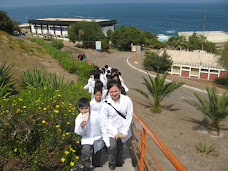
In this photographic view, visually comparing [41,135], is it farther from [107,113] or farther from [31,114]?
[107,113]

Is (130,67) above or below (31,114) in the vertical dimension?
below

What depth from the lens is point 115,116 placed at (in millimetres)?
3631

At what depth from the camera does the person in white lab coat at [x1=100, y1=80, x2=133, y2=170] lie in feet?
11.7

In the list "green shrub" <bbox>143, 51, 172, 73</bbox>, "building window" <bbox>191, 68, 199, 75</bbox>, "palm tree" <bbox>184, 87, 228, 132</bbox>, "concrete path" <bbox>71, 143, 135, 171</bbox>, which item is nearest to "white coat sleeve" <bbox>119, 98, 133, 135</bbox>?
"concrete path" <bbox>71, 143, 135, 171</bbox>

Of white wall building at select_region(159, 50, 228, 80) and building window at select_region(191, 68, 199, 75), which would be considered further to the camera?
building window at select_region(191, 68, 199, 75)

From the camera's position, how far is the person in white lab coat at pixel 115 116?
3570 millimetres

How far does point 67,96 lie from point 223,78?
81.2ft

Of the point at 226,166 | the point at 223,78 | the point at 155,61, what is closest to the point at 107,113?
the point at 226,166

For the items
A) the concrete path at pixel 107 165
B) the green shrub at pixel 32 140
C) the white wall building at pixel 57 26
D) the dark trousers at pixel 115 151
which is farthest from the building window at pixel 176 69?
the white wall building at pixel 57 26

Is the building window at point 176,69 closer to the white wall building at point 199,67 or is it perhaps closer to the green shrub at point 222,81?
the white wall building at point 199,67

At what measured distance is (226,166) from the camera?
269 inches

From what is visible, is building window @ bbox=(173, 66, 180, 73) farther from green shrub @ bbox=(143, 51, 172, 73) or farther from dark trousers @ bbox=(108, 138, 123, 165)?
dark trousers @ bbox=(108, 138, 123, 165)

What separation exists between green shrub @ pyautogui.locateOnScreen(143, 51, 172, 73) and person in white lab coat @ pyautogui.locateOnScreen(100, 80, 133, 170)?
70.5ft

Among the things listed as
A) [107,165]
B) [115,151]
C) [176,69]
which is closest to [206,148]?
[107,165]
